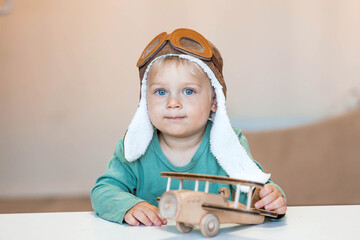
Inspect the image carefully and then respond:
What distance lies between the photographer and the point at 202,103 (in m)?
1.03

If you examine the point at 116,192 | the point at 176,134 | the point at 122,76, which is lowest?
the point at 116,192

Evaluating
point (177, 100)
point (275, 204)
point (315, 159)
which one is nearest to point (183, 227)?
point (275, 204)

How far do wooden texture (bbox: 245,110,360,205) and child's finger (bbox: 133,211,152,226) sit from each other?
76.0 inches

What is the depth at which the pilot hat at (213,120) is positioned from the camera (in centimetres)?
98

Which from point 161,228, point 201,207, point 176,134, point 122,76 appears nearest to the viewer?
point 201,207

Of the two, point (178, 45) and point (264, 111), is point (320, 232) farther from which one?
point (264, 111)

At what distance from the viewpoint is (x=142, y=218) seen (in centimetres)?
83

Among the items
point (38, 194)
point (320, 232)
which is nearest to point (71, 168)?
point (38, 194)

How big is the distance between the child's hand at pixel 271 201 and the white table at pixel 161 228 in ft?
0.09

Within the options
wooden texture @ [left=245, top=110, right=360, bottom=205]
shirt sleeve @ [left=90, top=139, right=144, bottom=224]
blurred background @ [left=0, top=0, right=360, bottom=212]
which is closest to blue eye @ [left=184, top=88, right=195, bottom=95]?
shirt sleeve @ [left=90, top=139, right=144, bottom=224]

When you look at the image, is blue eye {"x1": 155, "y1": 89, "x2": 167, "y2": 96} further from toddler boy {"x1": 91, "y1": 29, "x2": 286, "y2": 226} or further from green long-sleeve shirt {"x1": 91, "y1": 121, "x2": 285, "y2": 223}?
green long-sleeve shirt {"x1": 91, "y1": 121, "x2": 285, "y2": 223}

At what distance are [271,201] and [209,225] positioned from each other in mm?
238

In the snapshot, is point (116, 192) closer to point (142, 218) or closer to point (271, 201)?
point (142, 218)

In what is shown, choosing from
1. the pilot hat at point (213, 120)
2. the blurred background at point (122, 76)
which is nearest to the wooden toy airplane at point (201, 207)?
the pilot hat at point (213, 120)
